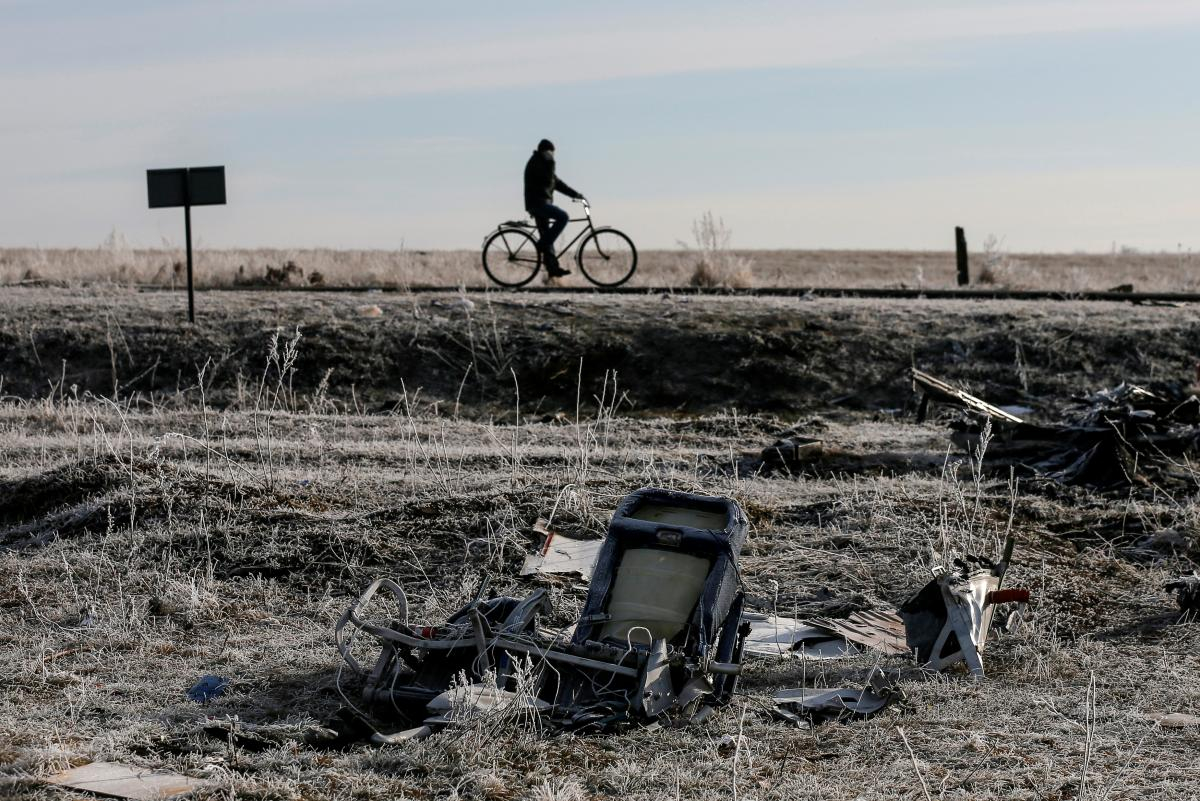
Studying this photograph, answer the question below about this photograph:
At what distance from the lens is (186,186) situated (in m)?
14.3

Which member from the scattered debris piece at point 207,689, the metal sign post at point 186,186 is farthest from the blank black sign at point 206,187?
the scattered debris piece at point 207,689

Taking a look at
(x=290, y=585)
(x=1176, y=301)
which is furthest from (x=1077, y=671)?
(x=1176, y=301)

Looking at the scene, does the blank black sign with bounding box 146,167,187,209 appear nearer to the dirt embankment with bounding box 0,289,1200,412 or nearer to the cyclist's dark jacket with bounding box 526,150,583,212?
the dirt embankment with bounding box 0,289,1200,412

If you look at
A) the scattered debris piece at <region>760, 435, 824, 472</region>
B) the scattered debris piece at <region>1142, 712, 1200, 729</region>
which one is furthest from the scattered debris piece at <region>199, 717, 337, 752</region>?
the scattered debris piece at <region>760, 435, 824, 472</region>

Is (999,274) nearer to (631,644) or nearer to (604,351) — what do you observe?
(604,351)

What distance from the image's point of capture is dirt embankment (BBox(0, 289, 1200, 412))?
13.0 m

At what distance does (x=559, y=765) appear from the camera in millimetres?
4008

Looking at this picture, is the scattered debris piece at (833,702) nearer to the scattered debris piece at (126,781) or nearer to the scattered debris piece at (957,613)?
the scattered debris piece at (957,613)

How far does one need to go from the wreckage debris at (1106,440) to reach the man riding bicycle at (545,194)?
8.46 metres

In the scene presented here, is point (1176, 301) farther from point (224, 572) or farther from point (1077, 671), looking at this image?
point (224, 572)

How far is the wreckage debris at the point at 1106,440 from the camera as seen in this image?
816cm

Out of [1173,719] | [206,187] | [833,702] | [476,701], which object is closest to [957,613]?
[833,702]

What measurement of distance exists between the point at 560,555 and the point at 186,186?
9.60 meters

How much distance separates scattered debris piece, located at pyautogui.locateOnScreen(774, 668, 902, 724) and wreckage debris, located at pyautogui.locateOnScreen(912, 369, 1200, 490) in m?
3.74
